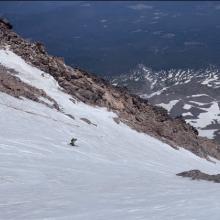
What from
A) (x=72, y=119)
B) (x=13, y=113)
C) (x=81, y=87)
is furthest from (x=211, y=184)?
(x=81, y=87)

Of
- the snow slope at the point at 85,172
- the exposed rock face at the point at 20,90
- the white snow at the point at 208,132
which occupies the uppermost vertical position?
the white snow at the point at 208,132

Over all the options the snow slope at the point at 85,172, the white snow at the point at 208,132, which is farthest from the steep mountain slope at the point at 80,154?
the white snow at the point at 208,132

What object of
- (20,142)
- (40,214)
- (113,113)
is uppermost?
(113,113)

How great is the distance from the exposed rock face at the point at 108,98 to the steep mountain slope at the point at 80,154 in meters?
0.14

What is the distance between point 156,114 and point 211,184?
112ft

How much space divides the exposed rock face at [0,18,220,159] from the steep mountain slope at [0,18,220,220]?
0.45ft

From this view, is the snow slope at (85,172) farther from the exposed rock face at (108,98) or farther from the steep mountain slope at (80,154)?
the exposed rock face at (108,98)

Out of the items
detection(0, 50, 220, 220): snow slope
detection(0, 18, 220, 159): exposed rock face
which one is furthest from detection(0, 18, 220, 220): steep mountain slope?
detection(0, 18, 220, 159): exposed rock face

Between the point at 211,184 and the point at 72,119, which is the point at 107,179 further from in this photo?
the point at 72,119

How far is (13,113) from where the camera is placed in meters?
29.4

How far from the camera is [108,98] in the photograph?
48656 millimetres

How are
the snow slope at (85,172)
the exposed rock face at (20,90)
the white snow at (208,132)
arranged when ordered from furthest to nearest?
1. the white snow at (208,132)
2. the exposed rock face at (20,90)
3. the snow slope at (85,172)

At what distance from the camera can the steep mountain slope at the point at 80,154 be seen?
1538 cm

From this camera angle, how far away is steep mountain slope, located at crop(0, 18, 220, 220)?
15375 millimetres
